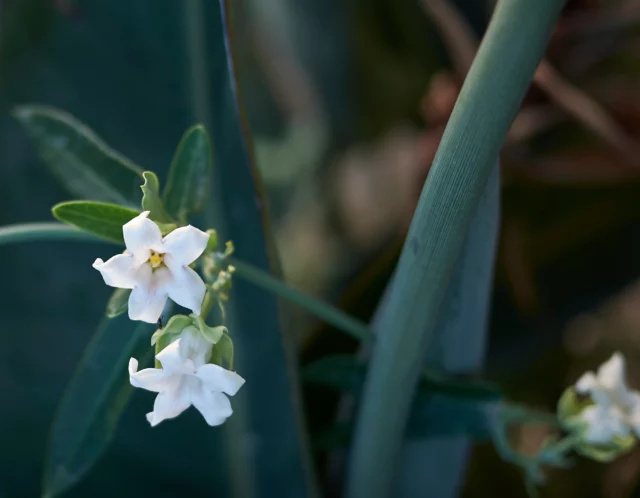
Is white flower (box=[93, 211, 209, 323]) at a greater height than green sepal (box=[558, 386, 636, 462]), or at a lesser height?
greater

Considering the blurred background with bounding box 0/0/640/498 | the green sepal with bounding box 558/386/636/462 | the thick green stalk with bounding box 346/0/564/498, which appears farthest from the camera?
the blurred background with bounding box 0/0/640/498

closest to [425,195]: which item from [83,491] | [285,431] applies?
[285,431]

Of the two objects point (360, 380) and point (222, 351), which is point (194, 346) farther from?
point (360, 380)

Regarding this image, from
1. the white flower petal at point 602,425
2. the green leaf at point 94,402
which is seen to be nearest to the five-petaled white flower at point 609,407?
the white flower petal at point 602,425

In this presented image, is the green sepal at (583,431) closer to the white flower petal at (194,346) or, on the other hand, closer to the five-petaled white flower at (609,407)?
the five-petaled white flower at (609,407)

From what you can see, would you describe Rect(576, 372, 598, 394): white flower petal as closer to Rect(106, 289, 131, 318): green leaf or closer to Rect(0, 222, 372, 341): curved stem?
Rect(0, 222, 372, 341): curved stem

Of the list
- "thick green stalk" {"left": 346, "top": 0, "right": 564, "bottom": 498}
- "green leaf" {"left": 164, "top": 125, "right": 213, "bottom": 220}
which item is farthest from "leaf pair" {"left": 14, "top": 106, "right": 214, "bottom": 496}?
"thick green stalk" {"left": 346, "top": 0, "right": 564, "bottom": 498}

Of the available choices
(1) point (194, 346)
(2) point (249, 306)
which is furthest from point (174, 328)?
(2) point (249, 306)

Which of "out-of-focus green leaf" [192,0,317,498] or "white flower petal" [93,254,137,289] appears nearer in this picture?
"white flower petal" [93,254,137,289]
